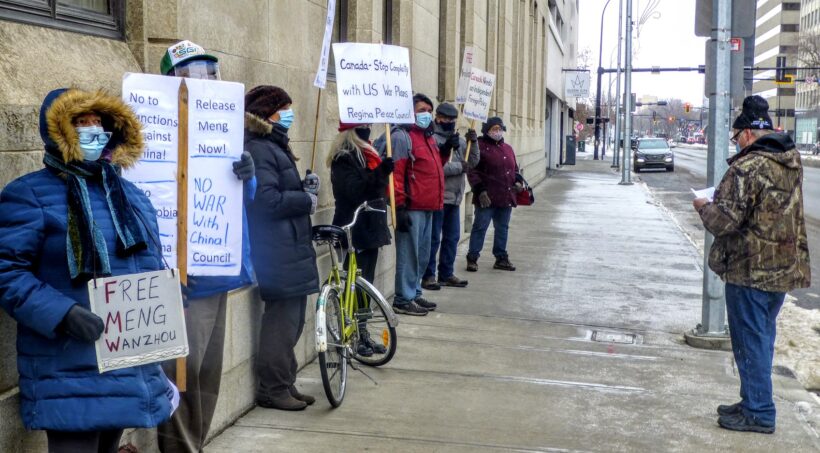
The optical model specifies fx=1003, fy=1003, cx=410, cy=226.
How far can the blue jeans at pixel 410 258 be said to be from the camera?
913cm

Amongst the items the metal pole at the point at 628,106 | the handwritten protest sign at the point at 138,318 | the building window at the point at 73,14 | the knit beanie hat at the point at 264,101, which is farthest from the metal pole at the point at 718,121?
the metal pole at the point at 628,106

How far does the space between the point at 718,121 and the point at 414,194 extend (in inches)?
109

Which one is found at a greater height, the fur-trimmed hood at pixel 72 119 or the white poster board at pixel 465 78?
the white poster board at pixel 465 78

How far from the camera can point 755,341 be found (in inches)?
241

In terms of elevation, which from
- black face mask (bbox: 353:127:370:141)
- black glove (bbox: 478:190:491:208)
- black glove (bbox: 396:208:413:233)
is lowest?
black glove (bbox: 396:208:413:233)

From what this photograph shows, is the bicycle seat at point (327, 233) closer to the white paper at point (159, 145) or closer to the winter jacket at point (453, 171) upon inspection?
the white paper at point (159, 145)

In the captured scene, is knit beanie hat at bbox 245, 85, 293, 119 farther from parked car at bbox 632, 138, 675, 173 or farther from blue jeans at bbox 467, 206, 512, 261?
parked car at bbox 632, 138, 675, 173

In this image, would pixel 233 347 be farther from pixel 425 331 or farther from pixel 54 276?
pixel 425 331

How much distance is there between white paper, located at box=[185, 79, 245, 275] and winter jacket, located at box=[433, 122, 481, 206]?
566 centimetres

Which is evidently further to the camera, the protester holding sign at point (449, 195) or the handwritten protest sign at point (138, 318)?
the protester holding sign at point (449, 195)

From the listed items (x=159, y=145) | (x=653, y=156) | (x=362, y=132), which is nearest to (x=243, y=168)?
(x=159, y=145)

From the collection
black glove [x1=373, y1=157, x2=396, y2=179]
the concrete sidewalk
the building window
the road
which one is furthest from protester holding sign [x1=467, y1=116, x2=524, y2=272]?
the building window

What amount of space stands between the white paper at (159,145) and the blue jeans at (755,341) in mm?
3493

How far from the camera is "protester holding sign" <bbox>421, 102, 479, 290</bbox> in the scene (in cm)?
1022
